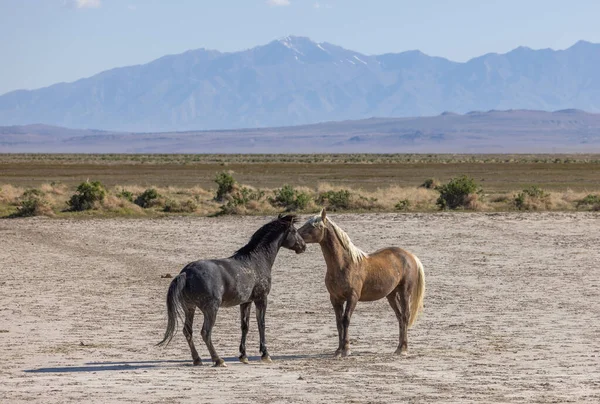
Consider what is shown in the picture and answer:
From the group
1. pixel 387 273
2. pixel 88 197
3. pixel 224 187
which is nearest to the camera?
pixel 387 273

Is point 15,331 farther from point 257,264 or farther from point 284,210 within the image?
point 284,210

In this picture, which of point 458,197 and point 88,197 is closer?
point 88,197

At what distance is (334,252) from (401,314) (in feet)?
4.02

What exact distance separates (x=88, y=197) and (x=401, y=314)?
83.1 ft

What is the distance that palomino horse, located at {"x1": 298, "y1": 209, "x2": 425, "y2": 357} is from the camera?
12.8 metres

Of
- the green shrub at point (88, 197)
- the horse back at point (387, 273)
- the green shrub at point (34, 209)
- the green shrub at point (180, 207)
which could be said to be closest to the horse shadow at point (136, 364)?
the horse back at point (387, 273)

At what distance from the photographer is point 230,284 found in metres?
12.1

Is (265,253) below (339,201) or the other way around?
the other way around

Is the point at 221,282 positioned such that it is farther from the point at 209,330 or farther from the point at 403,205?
the point at 403,205

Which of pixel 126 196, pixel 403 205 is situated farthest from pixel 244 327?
pixel 126 196

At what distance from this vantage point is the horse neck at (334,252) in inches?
504

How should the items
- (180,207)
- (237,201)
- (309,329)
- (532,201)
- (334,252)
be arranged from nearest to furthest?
(334,252) → (309,329) → (237,201) → (532,201) → (180,207)

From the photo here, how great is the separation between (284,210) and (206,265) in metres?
24.7

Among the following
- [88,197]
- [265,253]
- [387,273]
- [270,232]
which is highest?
[270,232]
